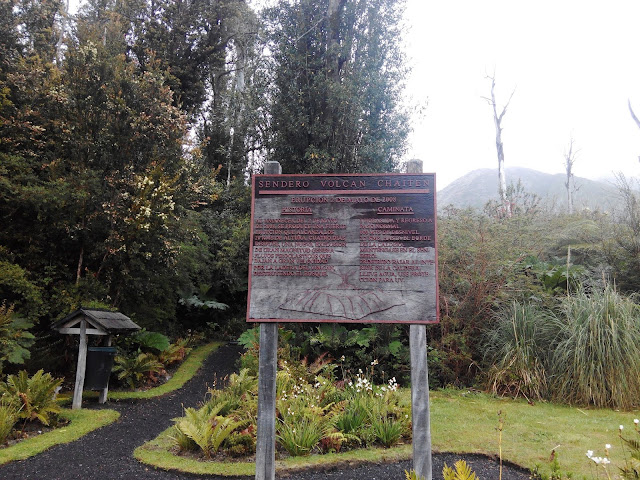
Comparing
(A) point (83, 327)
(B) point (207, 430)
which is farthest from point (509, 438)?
(A) point (83, 327)

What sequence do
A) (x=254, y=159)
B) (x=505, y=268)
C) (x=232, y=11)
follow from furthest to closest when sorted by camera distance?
(x=232, y=11) → (x=254, y=159) → (x=505, y=268)

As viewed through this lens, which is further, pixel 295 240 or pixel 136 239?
pixel 136 239

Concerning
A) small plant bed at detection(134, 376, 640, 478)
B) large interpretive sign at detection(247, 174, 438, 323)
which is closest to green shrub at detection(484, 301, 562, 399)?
small plant bed at detection(134, 376, 640, 478)

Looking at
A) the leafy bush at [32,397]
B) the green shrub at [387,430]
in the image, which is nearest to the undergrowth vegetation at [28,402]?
the leafy bush at [32,397]

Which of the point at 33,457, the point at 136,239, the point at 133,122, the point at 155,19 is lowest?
the point at 33,457

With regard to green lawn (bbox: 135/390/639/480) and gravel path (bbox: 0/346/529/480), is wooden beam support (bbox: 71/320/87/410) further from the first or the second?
green lawn (bbox: 135/390/639/480)

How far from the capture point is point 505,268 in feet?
33.5

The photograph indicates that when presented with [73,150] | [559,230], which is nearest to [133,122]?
[73,150]

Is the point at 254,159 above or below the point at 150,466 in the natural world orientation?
above

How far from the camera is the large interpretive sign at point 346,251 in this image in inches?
178

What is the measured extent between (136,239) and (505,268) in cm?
880

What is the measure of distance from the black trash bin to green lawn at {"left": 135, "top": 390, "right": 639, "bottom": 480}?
2473 millimetres

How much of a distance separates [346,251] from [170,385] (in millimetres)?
8382

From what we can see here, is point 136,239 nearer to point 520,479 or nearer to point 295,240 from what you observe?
point 295,240
